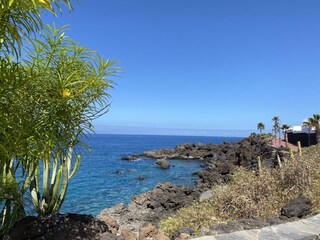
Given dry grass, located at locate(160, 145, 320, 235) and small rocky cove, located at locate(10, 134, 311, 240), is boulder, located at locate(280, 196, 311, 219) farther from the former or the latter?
dry grass, located at locate(160, 145, 320, 235)

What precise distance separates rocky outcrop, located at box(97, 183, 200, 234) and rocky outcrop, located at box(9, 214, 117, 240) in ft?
29.6

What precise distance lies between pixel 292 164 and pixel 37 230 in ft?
25.4

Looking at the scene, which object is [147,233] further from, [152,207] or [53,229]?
[152,207]

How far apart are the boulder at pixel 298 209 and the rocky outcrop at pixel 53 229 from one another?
4.03m

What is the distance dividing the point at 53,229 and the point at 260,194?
19.7 ft

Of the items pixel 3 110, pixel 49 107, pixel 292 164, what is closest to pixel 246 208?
pixel 292 164

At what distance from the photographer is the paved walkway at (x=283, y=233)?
5195 mm

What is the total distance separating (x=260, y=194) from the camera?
9.84 meters

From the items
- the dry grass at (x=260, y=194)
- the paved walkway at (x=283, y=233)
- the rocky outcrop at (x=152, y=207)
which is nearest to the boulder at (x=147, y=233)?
the dry grass at (x=260, y=194)

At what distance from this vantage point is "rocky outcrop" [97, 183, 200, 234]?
17.0 meters

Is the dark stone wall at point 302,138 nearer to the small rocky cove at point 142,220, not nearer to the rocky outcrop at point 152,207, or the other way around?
the small rocky cove at point 142,220

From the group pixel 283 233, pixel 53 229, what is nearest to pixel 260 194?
pixel 283 233

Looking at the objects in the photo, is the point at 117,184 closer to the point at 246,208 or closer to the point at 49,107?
the point at 246,208

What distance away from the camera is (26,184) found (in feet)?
21.0
